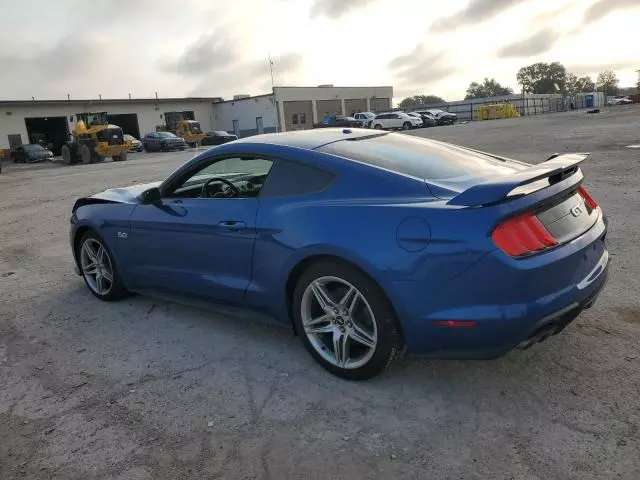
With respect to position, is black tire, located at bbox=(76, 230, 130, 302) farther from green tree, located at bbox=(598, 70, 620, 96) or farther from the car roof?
green tree, located at bbox=(598, 70, 620, 96)

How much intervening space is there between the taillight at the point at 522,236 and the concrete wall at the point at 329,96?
2509 inches

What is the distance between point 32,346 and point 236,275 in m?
1.81

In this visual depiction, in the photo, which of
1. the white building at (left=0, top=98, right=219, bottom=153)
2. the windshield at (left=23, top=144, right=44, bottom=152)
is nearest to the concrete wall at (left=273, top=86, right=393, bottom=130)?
the white building at (left=0, top=98, right=219, bottom=153)

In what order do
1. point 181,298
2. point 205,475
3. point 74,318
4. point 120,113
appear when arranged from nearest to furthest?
point 205,475, point 181,298, point 74,318, point 120,113

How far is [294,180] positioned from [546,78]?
152 metres

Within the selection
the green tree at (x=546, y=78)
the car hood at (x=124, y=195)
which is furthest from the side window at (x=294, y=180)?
the green tree at (x=546, y=78)

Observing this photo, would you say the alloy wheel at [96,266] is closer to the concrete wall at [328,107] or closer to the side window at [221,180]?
the side window at [221,180]

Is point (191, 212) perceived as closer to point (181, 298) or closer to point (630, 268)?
point (181, 298)

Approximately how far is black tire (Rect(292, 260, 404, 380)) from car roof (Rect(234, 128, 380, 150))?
876mm

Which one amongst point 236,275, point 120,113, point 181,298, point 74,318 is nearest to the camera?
point 236,275

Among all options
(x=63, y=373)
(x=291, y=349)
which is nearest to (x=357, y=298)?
(x=291, y=349)

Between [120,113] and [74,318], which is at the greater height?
[120,113]

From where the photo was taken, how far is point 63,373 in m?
3.67

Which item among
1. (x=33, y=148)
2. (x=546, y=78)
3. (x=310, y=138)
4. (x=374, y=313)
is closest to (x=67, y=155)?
(x=33, y=148)
